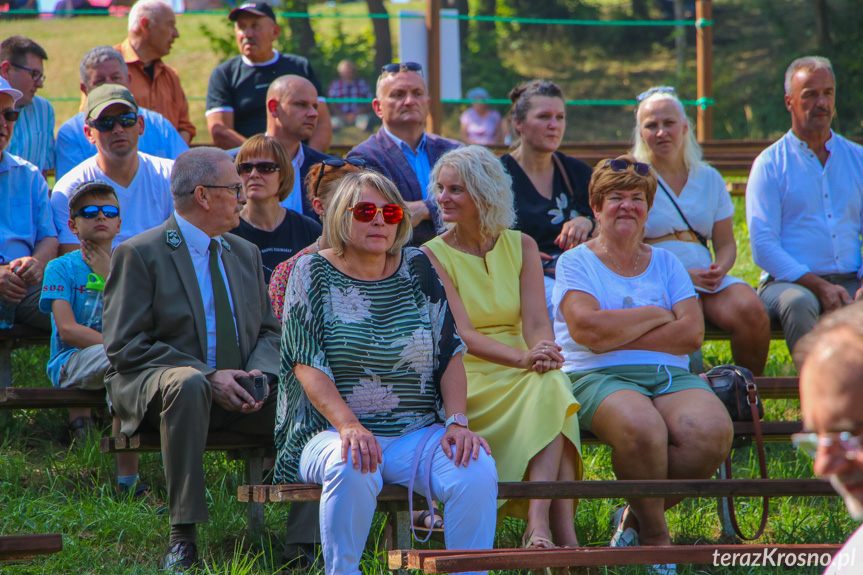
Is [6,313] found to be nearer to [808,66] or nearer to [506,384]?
[506,384]

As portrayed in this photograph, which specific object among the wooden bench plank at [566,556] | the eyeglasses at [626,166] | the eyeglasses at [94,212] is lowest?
the wooden bench plank at [566,556]

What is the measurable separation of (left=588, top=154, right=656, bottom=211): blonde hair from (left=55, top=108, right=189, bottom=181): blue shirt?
2.53 m

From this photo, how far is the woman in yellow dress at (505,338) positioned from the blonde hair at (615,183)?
348 mm

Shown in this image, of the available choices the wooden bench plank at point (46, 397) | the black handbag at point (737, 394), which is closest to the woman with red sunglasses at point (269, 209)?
the wooden bench plank at point (46, 397)

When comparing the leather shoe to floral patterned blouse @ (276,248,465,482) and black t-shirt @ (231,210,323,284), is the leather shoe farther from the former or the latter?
black t-shirt @ (231,210,323,284)

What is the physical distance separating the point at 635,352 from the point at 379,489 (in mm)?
1359

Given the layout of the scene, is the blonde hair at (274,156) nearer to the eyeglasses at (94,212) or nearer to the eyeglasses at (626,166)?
the eyeglasses at (94,212)

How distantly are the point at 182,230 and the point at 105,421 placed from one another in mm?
1330

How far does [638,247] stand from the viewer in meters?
4.06

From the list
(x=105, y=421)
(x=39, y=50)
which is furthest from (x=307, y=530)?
(x=39, y=50)

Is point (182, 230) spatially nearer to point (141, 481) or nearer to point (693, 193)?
point (141, 481)

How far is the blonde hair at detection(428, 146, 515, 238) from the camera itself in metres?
3.93

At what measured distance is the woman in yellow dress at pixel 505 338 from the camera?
337 cm

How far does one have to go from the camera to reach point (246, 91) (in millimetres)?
6160
